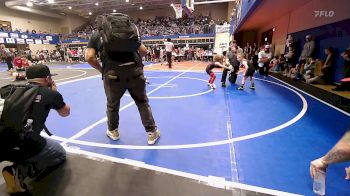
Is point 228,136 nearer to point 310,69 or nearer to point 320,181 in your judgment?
point 320,181

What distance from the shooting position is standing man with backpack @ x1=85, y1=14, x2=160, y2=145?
251cm

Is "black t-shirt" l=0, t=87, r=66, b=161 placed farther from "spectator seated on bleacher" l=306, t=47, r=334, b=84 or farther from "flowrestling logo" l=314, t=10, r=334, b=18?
"flowrestling logo" l=314, t=10, r=334, b=18

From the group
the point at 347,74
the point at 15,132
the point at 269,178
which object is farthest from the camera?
the point at 347,74

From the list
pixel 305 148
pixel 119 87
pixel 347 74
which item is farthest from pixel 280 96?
pixel 119 87

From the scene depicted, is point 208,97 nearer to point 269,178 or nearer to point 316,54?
point 269,178

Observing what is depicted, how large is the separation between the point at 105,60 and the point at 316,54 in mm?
8972

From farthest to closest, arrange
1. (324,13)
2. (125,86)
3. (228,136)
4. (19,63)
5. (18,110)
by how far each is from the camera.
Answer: (19,63) < (324,13) < (228,136) < (125,86) < (18,110)

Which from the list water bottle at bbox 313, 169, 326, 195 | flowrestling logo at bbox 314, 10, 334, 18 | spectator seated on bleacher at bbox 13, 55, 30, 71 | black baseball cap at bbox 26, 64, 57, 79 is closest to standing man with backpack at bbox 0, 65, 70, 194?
black baseball cap at bbox 26, 64, 57, 79

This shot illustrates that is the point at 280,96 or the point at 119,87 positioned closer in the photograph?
the point at 119,87

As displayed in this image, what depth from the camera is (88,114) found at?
170 inches

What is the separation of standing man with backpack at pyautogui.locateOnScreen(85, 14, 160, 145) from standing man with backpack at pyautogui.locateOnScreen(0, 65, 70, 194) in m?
0.69

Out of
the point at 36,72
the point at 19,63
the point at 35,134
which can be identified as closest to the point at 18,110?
the point at 35,134

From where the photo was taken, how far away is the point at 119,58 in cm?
267

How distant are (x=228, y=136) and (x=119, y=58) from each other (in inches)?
76.5
